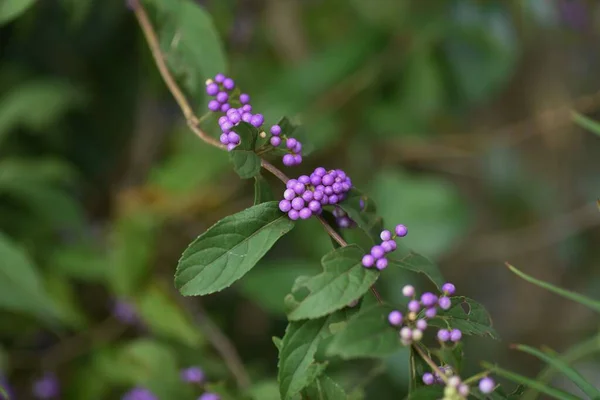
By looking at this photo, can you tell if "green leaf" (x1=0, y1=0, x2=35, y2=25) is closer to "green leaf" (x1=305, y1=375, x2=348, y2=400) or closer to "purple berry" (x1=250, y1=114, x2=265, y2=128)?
"purple berry" (x1=250, y1=114, x2=265, y2=128)

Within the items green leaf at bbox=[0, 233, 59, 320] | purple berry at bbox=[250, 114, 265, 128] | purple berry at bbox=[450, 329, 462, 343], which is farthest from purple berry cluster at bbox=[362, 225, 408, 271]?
green leaf at bbox=[0, 233, 59, 320]

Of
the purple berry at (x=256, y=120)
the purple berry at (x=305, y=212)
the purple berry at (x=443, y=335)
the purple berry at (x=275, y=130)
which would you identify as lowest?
the purple berry at (x=443, y=335)

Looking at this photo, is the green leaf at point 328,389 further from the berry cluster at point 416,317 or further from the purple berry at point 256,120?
the purple berry at point 256,120

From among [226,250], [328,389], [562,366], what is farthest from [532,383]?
[226,250]

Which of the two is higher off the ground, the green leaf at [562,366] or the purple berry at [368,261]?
the purple berry at [368,261]

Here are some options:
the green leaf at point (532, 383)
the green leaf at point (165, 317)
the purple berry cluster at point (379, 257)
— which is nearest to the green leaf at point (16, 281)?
the green leaf at point (165, 317)

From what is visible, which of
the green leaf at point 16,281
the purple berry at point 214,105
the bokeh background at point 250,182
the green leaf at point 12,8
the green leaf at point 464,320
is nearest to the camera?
the green leaf at point 464,320

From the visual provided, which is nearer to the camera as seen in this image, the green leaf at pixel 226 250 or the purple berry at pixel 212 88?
the green leaf at pixel 226 250

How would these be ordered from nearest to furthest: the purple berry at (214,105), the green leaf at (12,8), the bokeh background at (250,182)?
the purple berry at (214,105), the green leaf at (12,8), the bokeh background at (250,182)
